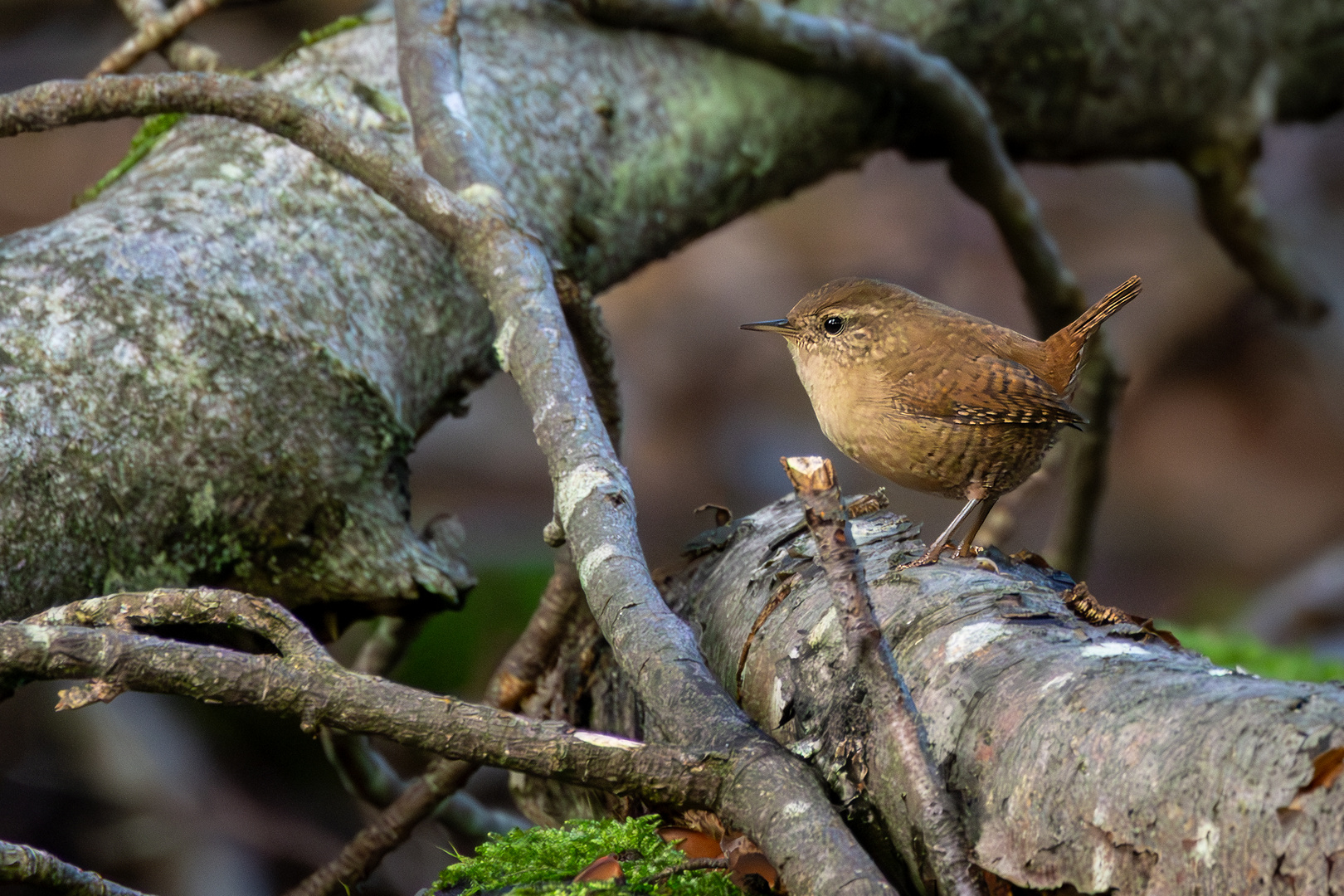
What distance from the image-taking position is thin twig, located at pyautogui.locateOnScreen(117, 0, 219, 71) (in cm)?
290

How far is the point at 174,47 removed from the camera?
2.97 meters

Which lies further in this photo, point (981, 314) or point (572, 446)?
point (981, 314)

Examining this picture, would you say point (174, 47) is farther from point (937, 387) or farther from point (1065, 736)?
point (1065, 736)

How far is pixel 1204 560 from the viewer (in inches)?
324

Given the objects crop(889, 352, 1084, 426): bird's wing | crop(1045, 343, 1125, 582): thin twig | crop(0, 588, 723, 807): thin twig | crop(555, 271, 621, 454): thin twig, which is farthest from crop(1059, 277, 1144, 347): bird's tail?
crop(1045, 343, 1125, 582): thin twig

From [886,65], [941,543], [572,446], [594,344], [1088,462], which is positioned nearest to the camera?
[572,446]

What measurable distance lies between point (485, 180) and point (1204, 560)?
7.61 m

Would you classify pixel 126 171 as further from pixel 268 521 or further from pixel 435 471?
pixel 435 471

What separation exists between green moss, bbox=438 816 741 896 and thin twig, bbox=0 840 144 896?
1.37ft

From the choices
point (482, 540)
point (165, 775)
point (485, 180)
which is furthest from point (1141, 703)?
point (482, 540)

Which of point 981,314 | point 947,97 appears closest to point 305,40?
point 947,97

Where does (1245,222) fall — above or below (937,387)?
above

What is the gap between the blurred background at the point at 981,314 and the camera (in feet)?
21.9

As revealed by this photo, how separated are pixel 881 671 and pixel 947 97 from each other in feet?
8.70
